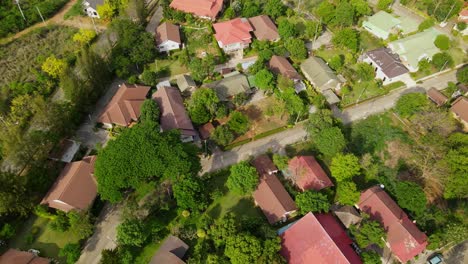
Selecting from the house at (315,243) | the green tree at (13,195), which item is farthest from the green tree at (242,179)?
the green tree at (13,195)

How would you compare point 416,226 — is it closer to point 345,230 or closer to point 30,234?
point 345,230

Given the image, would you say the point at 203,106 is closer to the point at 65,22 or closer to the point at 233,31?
the point at 233,31

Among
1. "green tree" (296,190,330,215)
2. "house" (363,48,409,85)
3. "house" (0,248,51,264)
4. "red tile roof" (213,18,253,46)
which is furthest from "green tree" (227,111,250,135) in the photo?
"house" (0,248,51,264)

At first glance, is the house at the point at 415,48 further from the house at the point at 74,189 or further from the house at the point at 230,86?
the house at the point at 74,189

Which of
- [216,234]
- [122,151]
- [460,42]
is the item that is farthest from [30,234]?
[460,42]

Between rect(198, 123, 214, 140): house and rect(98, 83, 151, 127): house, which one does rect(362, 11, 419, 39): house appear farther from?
rect(98, 83, 151, 127): house

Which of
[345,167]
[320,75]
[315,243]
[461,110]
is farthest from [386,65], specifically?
[315,243]
